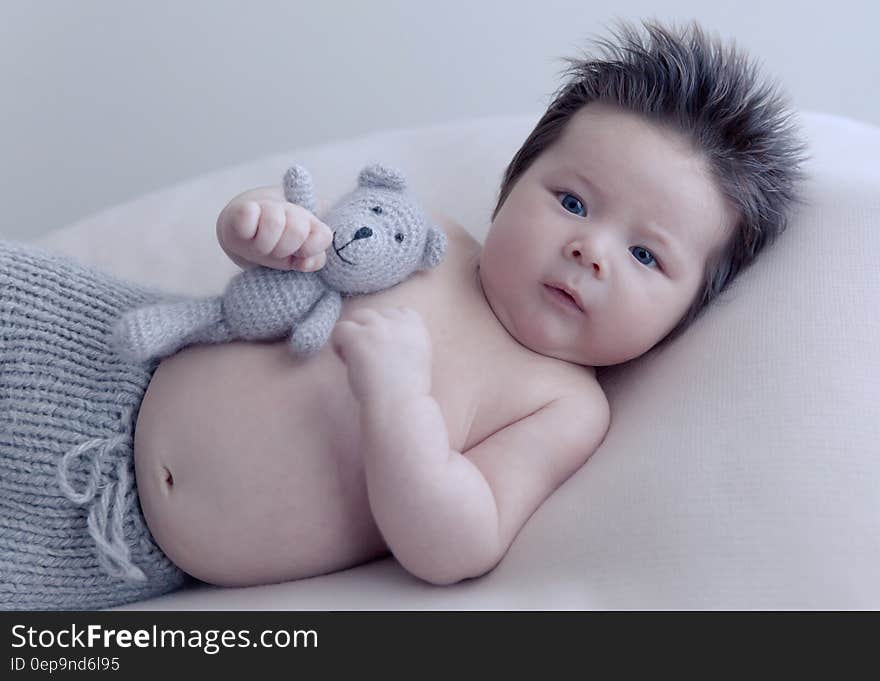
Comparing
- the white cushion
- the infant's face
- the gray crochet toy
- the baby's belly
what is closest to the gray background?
the white cushion

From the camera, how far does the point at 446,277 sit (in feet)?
3.39

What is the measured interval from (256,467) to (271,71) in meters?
1.27

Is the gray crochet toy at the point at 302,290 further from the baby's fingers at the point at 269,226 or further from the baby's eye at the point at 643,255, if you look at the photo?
the baby's eye at the point at 643,255

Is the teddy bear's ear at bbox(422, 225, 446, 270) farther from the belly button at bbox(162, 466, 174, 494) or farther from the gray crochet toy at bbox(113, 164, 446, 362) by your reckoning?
the belly button at bbox(162, 466, 174, 494)

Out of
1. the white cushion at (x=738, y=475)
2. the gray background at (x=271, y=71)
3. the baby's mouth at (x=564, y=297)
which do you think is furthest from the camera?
the gray background at (x=271, y=71)

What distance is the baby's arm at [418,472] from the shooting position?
83cm

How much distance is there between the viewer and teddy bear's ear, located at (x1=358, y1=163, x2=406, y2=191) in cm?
99

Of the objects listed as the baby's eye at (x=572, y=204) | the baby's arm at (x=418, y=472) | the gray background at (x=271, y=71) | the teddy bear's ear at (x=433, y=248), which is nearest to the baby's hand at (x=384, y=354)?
the baby's arm at (x=418, y=472)

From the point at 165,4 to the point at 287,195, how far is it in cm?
123

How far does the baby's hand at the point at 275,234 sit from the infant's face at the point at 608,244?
0.22 m

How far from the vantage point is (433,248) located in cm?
99
